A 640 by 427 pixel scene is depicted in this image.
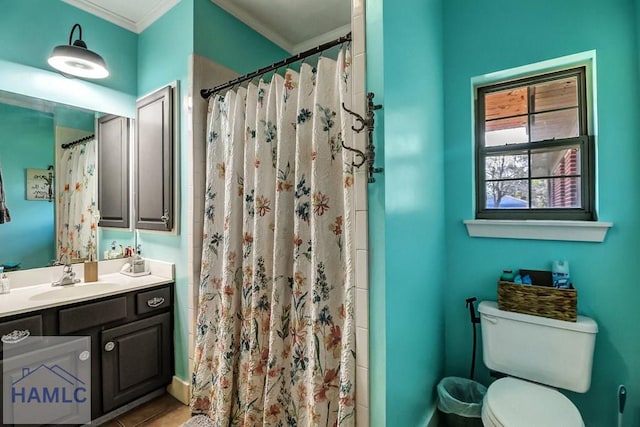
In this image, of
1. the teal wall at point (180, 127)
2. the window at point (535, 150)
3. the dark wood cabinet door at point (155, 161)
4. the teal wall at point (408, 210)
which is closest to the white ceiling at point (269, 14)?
the teal wall at point (180, 127)

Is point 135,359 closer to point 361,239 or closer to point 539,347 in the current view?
point 361,239

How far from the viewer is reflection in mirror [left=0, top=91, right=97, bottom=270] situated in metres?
1.72

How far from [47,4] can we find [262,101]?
1.61 metres

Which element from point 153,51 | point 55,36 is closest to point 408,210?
point 153,51

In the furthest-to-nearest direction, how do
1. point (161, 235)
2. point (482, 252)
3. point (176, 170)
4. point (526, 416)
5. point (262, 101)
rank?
1. point (161, 235)
2. point (176, 170)
3. point (482, 252)
4. point (262, 101)
5. point (526, 416)

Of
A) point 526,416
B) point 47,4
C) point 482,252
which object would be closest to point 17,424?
point 526,416

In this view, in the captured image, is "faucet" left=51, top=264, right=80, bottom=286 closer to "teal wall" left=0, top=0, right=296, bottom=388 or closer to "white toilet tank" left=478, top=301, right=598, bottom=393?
"teal wall" left=0, top=0, right=296, bottom=388

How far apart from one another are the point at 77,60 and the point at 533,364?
3051 millimetres

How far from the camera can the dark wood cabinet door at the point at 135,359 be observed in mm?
1655

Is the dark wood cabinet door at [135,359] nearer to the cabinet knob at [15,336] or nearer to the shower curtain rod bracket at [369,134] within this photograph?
the cabinet knob at [15,336]

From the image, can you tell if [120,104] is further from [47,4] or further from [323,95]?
[323,95]

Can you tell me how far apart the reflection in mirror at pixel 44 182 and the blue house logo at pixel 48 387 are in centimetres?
72

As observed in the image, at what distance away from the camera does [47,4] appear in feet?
5.92

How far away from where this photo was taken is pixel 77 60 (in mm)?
1674
